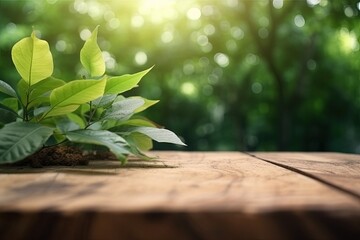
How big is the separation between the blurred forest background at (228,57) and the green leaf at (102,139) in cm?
439

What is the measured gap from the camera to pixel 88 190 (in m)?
0.57

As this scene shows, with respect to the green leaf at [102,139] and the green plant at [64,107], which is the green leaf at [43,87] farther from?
the green leaf at [102,139]

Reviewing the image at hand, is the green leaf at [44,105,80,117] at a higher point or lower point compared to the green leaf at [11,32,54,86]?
lower

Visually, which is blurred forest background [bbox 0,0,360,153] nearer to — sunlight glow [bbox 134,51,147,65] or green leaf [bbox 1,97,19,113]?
sunlight glow [bbox 134,51,147,65]

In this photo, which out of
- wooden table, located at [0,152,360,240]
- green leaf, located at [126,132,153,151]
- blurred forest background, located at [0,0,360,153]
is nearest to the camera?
wooden table, located at [0,152,360,240]

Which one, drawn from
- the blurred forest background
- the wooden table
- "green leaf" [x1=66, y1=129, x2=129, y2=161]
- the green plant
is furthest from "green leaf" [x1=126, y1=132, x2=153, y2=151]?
the blurred forest background

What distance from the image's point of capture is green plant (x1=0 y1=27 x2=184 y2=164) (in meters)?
0.82

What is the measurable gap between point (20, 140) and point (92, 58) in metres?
0.32

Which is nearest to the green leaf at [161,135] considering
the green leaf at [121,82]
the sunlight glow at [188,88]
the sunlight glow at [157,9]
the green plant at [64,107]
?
the green plant at [64,107]

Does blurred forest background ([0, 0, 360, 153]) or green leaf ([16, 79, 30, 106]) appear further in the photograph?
blurred forest background ([0, 0, 360, 153])

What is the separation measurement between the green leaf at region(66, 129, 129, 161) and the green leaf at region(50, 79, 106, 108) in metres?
0.07

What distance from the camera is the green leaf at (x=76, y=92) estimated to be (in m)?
0.87

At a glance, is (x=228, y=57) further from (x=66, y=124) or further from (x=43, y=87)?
(x=43, y=87)

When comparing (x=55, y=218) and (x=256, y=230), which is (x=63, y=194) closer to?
(x=55, y=218)
